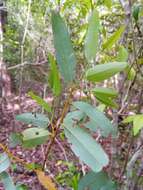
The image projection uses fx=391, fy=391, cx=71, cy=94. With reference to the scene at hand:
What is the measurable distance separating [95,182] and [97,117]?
0.44 ft

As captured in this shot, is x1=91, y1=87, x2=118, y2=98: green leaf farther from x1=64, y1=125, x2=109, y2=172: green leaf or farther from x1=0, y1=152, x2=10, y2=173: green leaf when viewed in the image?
x1=0, y1=152, x2=10, y2=173: green leaf

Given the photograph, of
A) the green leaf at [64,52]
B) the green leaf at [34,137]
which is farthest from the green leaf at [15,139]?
the green leaf at [64,52]

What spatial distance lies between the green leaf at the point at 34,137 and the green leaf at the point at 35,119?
2 cm

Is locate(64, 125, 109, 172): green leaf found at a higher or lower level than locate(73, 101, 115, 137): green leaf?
lower

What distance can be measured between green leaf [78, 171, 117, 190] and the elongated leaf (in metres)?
0.12

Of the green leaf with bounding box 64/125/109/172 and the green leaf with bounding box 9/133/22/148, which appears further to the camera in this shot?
the green leaf with bounding box 9/133/22/148

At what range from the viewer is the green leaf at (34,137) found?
0.60 m

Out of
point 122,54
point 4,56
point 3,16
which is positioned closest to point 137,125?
point 122,54

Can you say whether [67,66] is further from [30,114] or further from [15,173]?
[15,173]

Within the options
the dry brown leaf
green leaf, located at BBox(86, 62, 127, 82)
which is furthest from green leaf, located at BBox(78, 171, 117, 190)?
green leaf, located at BBox(86, 62, 127, 82)

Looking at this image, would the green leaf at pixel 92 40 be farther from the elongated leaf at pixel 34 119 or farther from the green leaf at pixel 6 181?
the green leaf at pixel 6 181

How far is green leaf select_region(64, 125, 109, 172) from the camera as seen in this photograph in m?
0.53

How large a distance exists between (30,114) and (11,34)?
15.0ft

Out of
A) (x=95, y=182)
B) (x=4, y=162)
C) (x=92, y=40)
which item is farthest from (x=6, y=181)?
(x=92, y=40)
